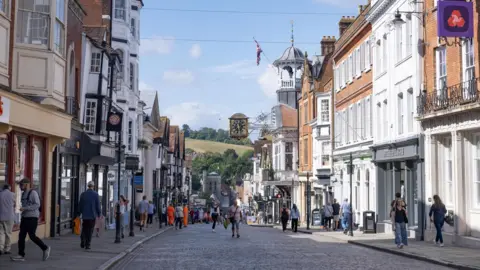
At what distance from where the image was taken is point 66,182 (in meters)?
29.4

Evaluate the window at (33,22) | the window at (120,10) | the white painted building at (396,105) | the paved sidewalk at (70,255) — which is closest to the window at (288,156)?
the window at (120,10)

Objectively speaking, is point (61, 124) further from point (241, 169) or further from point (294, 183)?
point (241, 169)

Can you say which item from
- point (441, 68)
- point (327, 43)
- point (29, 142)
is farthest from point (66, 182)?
point (327, 43)

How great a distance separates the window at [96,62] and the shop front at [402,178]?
13.6m

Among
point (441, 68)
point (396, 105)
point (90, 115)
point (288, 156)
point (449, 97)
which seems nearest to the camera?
point (449, 97)

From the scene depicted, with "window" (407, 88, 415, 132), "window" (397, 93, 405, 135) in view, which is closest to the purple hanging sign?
"window" (407, 88, 415, 132)

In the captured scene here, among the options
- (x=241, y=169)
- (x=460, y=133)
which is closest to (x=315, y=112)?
(x=460, y=133)

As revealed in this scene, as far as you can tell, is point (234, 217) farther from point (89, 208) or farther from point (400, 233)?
point (89, 208)

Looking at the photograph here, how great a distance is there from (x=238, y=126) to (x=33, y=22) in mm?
33526

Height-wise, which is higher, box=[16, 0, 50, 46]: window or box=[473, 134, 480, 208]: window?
box=[16, 0, 50, 46]: window

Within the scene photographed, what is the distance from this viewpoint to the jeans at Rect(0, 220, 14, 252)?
56.2 ft

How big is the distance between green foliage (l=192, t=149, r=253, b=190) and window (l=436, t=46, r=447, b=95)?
5568 inches

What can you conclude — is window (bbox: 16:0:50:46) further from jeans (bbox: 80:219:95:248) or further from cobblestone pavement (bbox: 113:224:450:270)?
cobblestone pavement (bbox: 113:224:450:270)

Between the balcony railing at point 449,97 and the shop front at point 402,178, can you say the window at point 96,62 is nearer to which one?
the shop front at point 402,178
